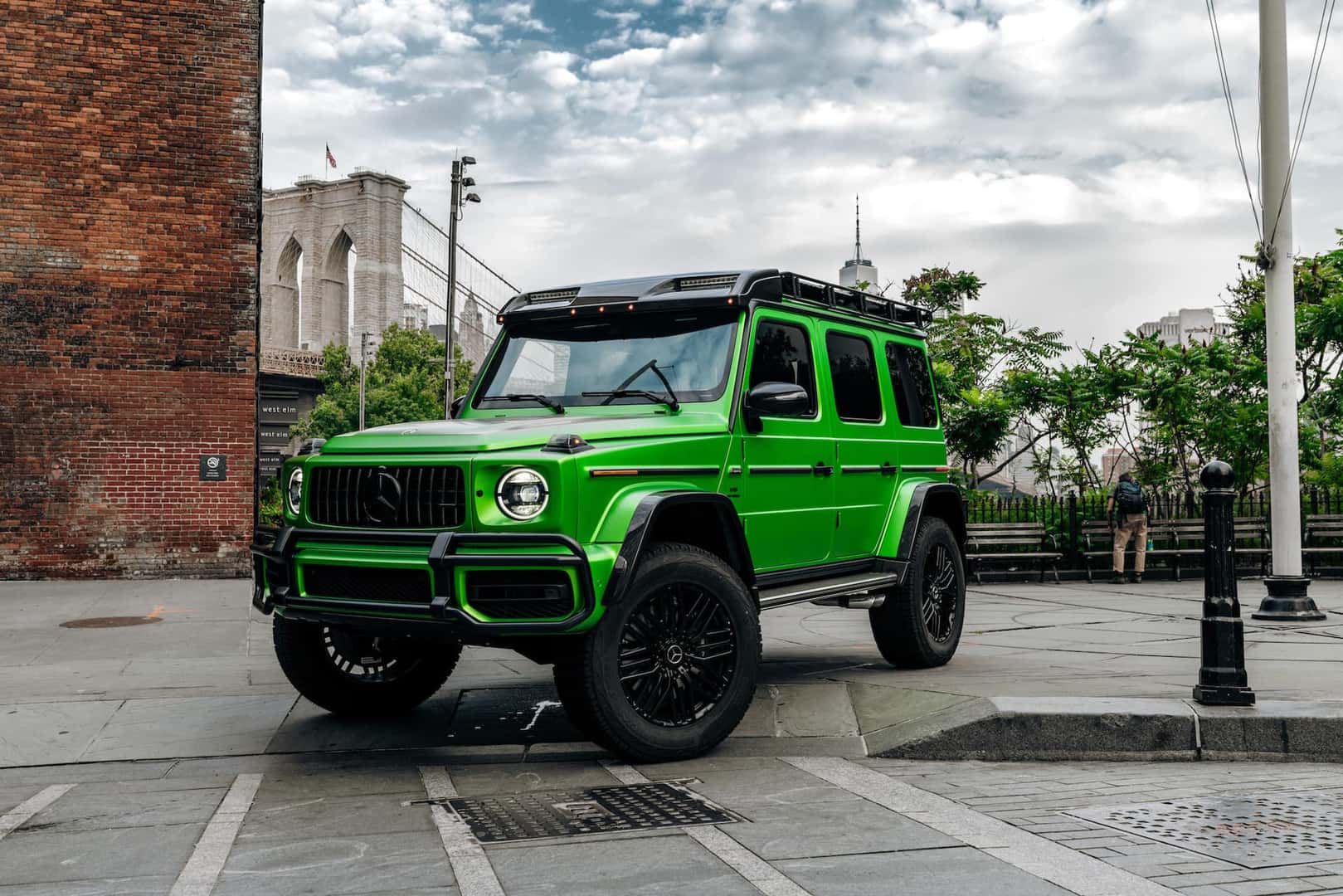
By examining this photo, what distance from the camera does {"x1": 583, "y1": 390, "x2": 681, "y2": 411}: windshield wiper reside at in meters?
6.63

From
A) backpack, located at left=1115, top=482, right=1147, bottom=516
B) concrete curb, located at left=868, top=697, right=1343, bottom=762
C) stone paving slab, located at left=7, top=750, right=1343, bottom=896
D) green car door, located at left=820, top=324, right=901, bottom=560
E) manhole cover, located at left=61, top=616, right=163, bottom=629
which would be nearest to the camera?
stone paving slab, located at left=7, top=750, right=1343, bottom=896

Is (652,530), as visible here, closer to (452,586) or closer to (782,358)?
(452,586)

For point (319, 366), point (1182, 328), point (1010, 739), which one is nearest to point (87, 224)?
point (1010, 739)

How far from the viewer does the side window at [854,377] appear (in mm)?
7961

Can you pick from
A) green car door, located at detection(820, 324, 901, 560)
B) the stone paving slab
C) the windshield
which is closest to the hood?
the windshield

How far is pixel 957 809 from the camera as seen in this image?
521cm

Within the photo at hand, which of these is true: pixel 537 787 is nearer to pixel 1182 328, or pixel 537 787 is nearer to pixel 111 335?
pixel 111 335

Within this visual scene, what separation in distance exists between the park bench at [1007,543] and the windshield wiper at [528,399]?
11523 millimetres

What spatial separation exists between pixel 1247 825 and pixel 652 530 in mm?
2848

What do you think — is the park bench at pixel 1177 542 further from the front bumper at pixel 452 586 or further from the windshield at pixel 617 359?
the front bumper at pixel 452 586

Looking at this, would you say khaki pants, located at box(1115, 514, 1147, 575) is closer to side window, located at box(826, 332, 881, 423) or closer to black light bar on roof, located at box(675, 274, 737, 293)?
side window, located at box(826, 332, 881, 423)

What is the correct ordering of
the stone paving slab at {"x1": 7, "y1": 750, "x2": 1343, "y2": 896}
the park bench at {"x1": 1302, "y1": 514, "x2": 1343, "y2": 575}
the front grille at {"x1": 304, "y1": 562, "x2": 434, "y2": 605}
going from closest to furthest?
the stone paving slab at {"x1": 7, "y1": 750, "x2": 1343, "y2": 896}, the front grille at {"x1": 304, "y1": 562, "x2": 434, "y2": 605}, the park bench at {"x1": 1302, "y1": 514, "x2": 1343, "y2": 575}

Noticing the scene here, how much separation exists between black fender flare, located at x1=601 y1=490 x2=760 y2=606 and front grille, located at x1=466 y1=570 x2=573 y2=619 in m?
0.21

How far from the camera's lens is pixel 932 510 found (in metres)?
8.91
